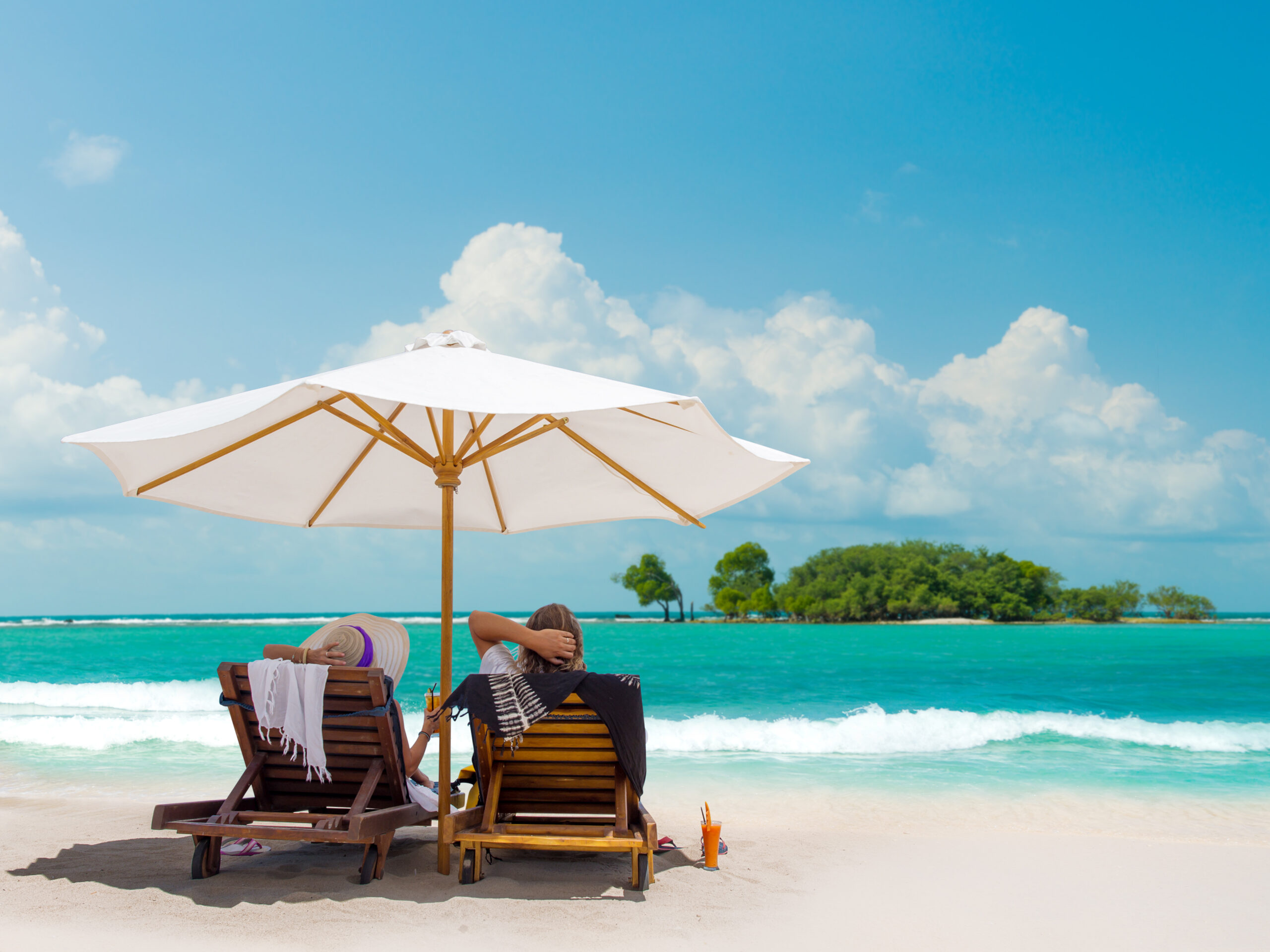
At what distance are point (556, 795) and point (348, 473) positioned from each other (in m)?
2.46

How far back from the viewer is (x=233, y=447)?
14.2 feet

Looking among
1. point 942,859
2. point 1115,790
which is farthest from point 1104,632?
point 942,859

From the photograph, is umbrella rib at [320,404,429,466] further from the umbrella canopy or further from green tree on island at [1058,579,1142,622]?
green tree on island at [1058,579,1142,622]

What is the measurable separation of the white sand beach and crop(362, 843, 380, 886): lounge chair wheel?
0.19 feet

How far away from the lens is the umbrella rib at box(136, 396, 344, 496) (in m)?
4.12

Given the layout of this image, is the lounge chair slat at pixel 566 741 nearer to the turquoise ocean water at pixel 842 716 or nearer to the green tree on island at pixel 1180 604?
the turquoise ocean water at pixel 842 716

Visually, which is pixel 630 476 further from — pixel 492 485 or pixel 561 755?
pixel 561 755

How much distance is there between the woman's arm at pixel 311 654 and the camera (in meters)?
3.78

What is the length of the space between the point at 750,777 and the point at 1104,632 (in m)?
56.5

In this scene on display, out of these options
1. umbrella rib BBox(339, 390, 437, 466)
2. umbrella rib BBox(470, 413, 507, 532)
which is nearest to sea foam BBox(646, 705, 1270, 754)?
umbrella rib BBox(470, 413, 507, 532)

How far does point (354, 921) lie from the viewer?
3289mm

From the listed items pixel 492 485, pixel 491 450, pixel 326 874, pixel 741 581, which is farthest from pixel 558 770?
pixel 741 581

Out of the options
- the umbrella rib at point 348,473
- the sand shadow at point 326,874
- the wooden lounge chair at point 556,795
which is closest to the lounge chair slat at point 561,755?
the wooden lounge chair at point 556,795

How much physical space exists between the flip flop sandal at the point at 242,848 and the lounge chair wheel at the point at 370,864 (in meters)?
0.84
